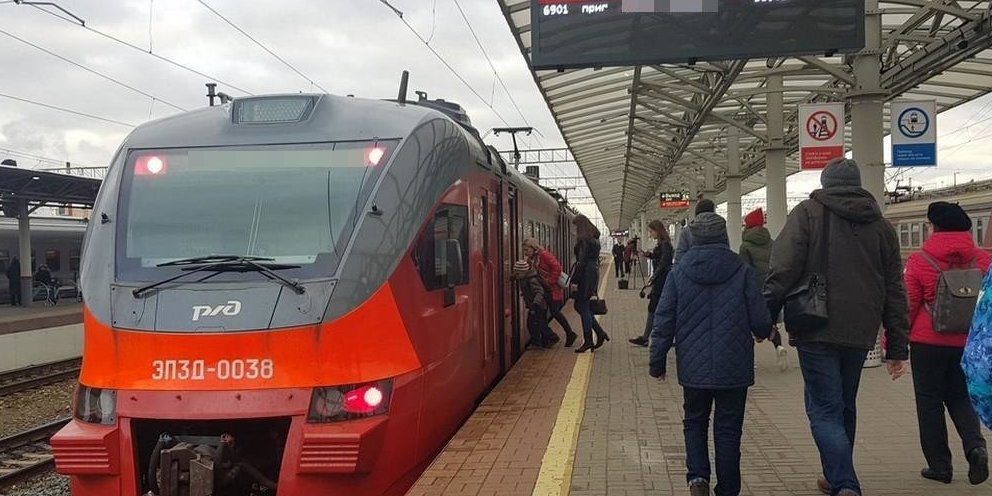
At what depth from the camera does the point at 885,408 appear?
694 cm

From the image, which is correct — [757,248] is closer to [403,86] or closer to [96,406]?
[403,86]

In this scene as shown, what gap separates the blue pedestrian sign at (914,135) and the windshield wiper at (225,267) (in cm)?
725

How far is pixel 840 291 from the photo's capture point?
168 inches

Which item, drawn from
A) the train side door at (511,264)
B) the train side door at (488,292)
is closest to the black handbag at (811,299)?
the train side door at (488,292)

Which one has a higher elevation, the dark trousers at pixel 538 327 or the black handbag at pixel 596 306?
the black handbag at pixel 596 306

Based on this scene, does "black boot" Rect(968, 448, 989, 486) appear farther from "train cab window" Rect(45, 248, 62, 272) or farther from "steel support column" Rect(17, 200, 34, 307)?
"train cab window" Rect(45, 248, 62, 272)

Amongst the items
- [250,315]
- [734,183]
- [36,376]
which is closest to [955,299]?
[250,315]

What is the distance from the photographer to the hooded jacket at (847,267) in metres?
4.24

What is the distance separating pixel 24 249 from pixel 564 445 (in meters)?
24.3

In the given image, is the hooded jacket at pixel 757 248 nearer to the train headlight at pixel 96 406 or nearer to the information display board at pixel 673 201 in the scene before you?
the train headlight at pixel 96 406

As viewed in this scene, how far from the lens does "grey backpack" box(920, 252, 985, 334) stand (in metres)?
4.67

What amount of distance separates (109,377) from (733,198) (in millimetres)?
17896

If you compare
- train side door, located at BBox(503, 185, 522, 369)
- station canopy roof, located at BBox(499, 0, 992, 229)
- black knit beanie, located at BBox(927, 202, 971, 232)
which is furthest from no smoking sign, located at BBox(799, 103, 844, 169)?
black knit beanie, located at BBox(927, 202, 971, 232)

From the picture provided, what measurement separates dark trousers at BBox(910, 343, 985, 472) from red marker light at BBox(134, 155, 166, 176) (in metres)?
4.81
